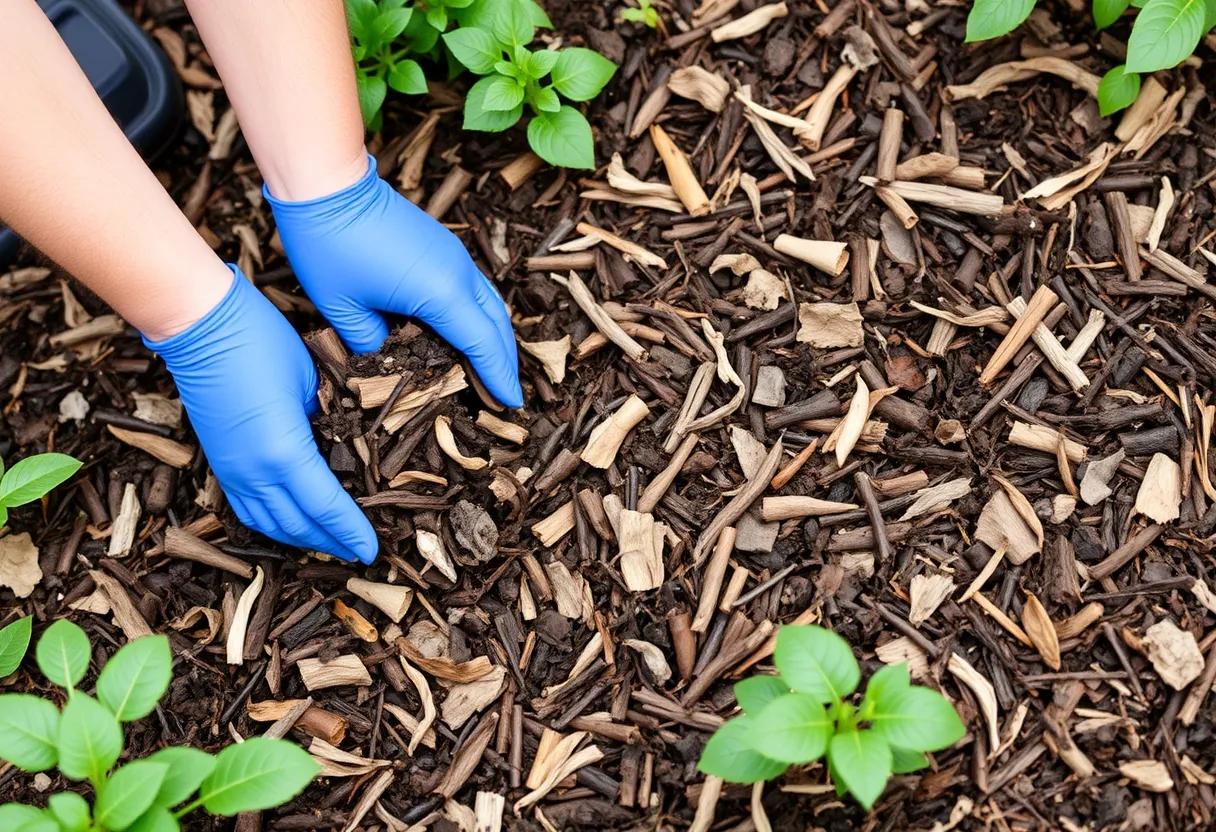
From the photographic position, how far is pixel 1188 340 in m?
2.37

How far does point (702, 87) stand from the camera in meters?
A: 2.73

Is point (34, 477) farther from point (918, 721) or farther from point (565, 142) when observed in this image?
point (918, 721)

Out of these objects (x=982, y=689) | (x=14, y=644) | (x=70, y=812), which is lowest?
(x=982, y=689)

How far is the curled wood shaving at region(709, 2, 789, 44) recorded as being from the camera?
278 centimetres

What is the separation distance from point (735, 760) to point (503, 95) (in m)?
A: 1.69

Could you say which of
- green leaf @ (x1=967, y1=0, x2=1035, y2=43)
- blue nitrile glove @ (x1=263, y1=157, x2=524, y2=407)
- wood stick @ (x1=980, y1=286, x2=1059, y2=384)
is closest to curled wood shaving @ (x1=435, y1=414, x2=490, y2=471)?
blue nitrile glove @ (x1=263, y1=157, x2=524, y2=407)

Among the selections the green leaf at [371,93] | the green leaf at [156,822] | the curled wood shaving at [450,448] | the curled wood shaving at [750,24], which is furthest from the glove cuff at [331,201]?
the green leaf at [156,822]

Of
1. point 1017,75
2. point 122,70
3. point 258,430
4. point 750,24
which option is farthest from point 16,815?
point 1017,75

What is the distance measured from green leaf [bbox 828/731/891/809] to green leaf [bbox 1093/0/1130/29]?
6.12ft

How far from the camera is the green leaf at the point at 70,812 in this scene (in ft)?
5.50

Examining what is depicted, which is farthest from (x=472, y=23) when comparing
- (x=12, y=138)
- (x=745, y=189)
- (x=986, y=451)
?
(x=986, y=451)

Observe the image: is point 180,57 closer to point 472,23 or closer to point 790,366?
point 472,23

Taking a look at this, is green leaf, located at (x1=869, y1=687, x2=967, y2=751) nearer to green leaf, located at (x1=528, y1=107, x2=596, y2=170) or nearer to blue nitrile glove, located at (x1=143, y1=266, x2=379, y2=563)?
blue nitrile glove, located at (x1=143, y1=266, x2=379, y2=563)

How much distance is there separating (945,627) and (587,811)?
88cm
